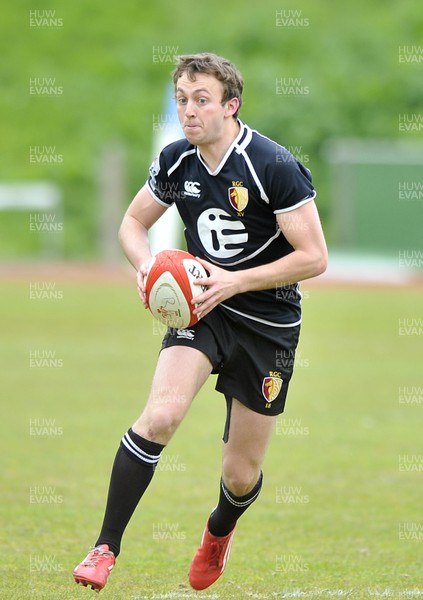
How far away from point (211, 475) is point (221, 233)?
3.47 m

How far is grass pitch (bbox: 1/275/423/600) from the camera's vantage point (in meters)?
6.00

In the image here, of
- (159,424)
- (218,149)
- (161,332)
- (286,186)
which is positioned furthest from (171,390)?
(161,332)

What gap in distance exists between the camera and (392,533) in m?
6.98

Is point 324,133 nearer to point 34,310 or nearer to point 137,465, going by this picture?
point 34,310

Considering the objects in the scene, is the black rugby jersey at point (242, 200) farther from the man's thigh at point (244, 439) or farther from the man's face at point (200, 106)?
the man's thigh at point (244, 439)

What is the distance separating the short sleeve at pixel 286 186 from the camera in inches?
213

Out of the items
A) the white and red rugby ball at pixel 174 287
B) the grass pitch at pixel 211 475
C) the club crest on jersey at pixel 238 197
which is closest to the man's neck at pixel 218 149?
the club crest on jersey at pixel 238 197

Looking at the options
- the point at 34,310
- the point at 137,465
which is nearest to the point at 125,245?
the point at 137,465

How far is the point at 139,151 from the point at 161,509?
2238cm

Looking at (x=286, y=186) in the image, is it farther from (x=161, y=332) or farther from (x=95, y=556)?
(x=161, y=332)

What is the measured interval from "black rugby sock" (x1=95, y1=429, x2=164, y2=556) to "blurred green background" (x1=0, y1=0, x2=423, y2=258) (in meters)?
21.6

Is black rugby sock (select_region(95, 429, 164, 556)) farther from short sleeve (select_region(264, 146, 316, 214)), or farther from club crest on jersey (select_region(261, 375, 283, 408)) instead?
short sleeve (select_region(264, 146, 316, 214))

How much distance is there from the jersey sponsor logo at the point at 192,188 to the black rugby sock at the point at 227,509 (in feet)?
5.04

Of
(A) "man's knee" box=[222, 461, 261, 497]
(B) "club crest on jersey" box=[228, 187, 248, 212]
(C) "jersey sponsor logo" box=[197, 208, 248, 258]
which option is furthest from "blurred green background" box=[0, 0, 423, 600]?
(B) "club crest on jersey" box=[228, 187, 248, 212]
